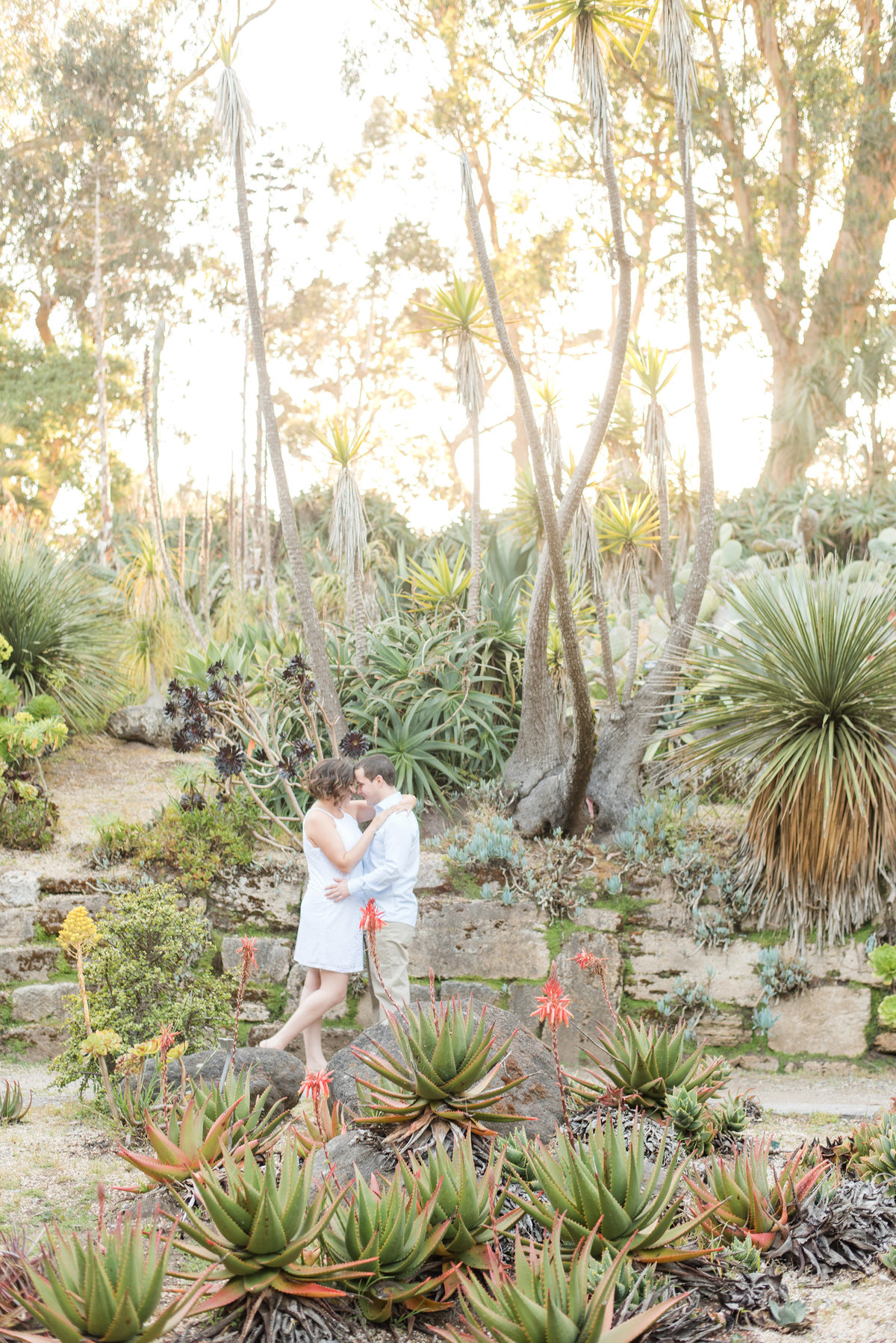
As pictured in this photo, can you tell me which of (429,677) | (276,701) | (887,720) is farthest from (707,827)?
(276,701)

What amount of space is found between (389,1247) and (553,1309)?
26.3 inches

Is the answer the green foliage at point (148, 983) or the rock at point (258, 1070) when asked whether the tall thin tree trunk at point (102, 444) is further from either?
the rock at point (258, 1070)

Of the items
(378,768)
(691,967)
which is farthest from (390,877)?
(691,967)

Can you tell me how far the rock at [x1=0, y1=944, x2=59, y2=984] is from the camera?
6902 mm

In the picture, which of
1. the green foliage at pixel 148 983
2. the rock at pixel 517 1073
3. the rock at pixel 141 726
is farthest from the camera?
the rock at pixel 141 726

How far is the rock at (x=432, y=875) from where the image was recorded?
7.22 metres

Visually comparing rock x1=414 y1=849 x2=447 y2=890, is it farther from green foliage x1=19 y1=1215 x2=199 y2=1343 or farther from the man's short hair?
green foliage x1=19 y1=1215 x2=199 y2=1343

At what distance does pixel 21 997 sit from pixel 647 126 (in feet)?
54.1

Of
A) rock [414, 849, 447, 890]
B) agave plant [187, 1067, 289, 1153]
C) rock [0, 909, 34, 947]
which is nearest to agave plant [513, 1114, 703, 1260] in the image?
agave plant [187, 1067, 289, 1153]

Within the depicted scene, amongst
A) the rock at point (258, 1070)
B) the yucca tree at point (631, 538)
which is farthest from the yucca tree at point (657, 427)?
the rock at point (258, 1070)

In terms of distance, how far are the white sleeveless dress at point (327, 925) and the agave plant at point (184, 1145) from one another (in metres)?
1.74

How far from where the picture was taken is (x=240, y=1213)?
9.20ft

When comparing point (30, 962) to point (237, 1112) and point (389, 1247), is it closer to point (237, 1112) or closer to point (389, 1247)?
point (237, 1112)

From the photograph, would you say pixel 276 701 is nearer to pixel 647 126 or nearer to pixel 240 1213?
pixel 240 1213
